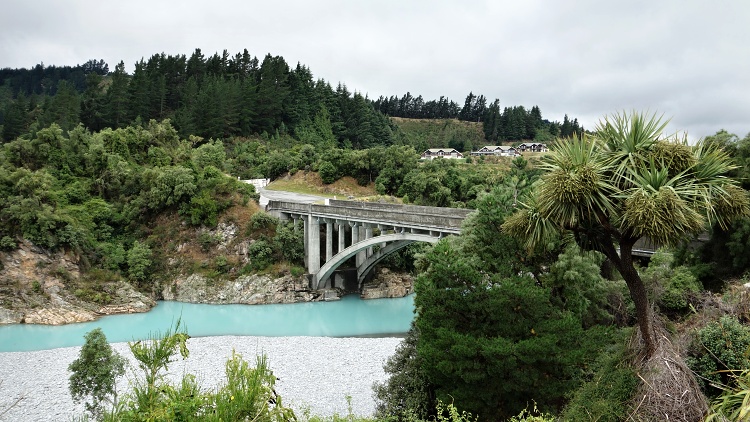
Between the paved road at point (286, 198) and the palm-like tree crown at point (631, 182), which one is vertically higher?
the paved road at point (286, 198)

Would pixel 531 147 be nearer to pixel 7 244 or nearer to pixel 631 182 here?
pixel 7 244

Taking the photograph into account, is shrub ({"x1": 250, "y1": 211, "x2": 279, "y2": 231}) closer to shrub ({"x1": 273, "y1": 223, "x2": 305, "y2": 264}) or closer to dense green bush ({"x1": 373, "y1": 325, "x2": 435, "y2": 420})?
shrub ({"x1": 273, "y1": 223, "x2": 305, "y2": 264})

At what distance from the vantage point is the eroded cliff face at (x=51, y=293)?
21.0 meters

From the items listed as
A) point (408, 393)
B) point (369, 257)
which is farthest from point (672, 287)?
point (369, 257)

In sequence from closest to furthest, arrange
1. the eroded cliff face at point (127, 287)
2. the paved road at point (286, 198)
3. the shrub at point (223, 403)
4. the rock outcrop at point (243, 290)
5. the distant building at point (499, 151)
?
the shrub at point (223, 403)
the eroded cliff face at point (127, 287)
the rock outcrop at point (243, 290)
the paved road at point (286, 198)
the distant building at point (499, 151)

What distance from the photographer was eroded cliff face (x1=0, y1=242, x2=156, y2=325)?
2095 cm

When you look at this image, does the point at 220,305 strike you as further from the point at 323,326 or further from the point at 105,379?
the point at 105,379

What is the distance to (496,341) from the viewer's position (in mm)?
8633

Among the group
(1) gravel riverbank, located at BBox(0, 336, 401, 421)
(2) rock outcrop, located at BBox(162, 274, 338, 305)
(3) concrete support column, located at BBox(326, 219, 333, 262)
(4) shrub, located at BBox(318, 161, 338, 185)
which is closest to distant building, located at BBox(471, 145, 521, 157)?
(4) shrub, located at BBox(318, 161, 338, 185)

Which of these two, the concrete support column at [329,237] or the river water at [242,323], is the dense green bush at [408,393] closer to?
the river water at [242,323]

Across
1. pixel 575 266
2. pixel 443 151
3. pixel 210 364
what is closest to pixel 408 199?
pixel 210 364

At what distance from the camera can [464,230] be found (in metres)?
11.3

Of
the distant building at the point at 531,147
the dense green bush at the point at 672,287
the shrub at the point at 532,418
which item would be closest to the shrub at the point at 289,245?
the dense green bush at the point at 672,287

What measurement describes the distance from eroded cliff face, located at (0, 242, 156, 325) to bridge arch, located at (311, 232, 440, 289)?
8309 millimetres
